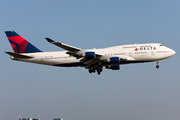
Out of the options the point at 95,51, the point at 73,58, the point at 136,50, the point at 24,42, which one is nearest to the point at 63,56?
the point at 73,58

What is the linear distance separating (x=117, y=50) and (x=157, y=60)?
22.7 ft

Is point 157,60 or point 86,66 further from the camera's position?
point 86,66

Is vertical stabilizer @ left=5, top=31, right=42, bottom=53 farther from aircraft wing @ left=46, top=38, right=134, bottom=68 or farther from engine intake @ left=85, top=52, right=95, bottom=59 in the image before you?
engine intake @ left=85, top=52, right=95, bottom=59

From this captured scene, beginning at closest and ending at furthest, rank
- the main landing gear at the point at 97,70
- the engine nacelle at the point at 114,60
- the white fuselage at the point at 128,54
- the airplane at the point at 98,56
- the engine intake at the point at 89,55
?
the engine intake at the point at 89,55
the engine nacelle at the point at 114,60
the airplane at the point at 98,56
the white fuselage at the point at 128,54
the main landing gear at the point at 97,70

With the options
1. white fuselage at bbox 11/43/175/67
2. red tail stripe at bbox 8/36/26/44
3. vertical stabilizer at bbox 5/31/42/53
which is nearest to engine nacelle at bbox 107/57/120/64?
white fuselage at bbox 11/43/175/67

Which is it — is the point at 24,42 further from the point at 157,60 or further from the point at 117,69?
the point at 157,60

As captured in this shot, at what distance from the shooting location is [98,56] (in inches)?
1801

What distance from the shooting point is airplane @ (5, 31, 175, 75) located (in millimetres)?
45250

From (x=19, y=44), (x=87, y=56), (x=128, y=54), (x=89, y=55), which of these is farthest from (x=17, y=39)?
(x=128, y=54)

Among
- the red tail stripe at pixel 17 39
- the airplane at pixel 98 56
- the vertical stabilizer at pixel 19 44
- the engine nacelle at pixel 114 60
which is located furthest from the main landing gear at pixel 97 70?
the red tail stripe at pixel 17 39

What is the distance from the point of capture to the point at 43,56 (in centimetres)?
4903

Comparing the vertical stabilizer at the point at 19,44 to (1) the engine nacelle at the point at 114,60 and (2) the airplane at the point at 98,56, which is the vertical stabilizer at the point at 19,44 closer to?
(2) the airplane at the point at 98,56

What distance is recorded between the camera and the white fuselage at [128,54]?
4572cm

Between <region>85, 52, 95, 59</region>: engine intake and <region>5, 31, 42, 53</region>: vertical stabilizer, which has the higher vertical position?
<region>5, 31, 42, 53</region>: vertical stabilizer
